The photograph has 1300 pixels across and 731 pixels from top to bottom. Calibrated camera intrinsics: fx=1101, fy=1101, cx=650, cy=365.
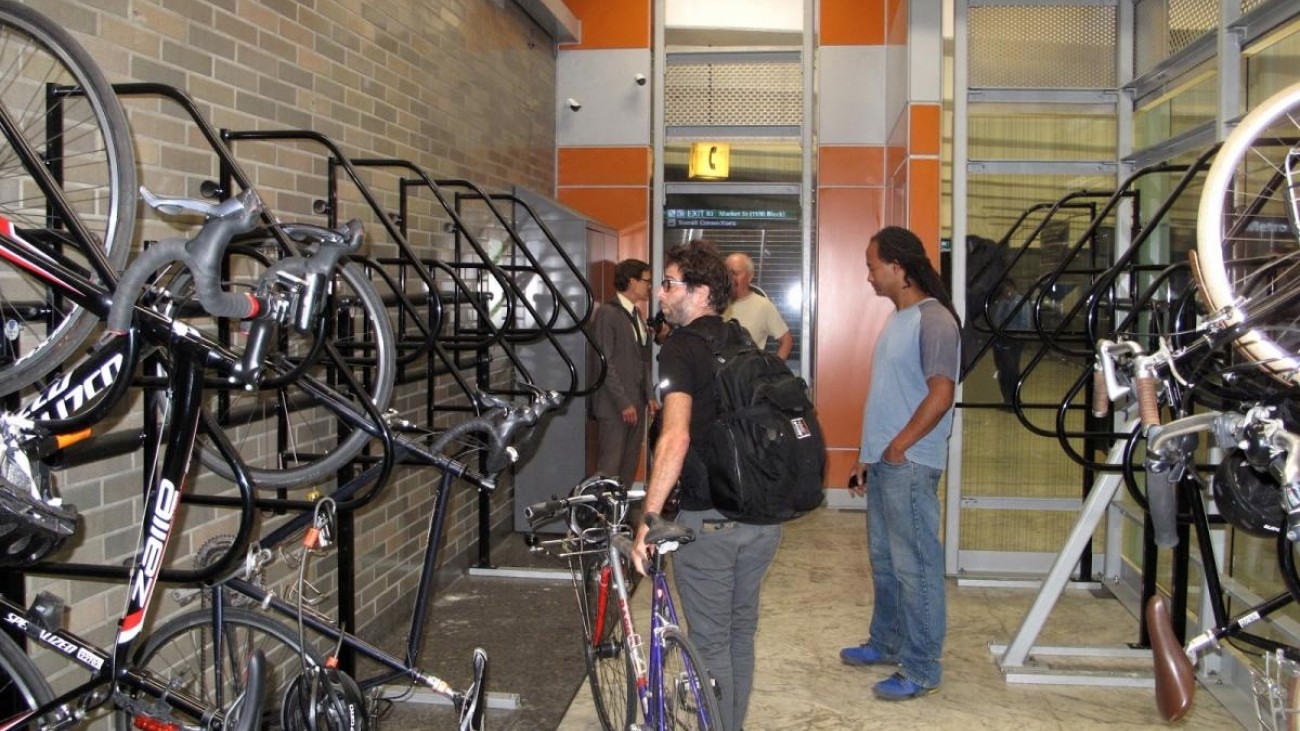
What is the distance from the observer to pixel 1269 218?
324 cm

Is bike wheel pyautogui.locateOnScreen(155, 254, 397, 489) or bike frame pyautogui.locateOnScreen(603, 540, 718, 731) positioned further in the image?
bike frame pyautogui.locateOnScreen(603, 540, 718, 731)

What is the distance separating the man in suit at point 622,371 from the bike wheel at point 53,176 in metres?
3.46

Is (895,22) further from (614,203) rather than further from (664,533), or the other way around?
(664,533)

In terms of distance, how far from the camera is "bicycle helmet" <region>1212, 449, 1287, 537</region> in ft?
7.35

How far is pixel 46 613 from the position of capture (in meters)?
2.10

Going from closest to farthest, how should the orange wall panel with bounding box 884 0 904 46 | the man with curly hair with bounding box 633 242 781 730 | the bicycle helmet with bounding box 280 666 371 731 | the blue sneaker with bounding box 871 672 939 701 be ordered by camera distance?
the bicycle helmet with bounding box 280 666 371 731, the man with curly hair with bounding box 633 242 781 730, the blue sneaker with bounding box 871 672 939 701, the orange wall panel with bounding box 884 0 904 46

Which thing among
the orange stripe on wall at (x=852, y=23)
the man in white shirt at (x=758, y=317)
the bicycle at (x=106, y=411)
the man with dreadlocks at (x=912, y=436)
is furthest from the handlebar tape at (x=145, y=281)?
the orange stripe on wall at (x=852, y=23)

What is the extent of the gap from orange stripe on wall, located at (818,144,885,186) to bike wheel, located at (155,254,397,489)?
169 inches

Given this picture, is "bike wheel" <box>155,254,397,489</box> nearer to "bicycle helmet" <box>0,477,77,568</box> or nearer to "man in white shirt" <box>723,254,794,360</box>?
"bicycle helmet" <box>0,477,77,568</box>

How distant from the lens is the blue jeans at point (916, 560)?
3.87 meters

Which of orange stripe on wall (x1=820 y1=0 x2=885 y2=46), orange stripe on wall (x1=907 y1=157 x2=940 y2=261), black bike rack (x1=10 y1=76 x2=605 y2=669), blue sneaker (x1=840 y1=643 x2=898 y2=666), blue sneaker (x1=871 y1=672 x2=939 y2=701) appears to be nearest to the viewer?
black bike rack (x1=10 y1=76 x2=605 y2=669)

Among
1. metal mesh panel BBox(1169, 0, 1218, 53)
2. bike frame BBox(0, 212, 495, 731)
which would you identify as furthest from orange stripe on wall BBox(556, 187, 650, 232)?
bike frame BBox(0, 212, 495, 731)

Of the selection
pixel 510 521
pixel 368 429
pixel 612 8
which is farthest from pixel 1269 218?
pixel 612 8

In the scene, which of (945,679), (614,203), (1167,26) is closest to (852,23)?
(614,203)
